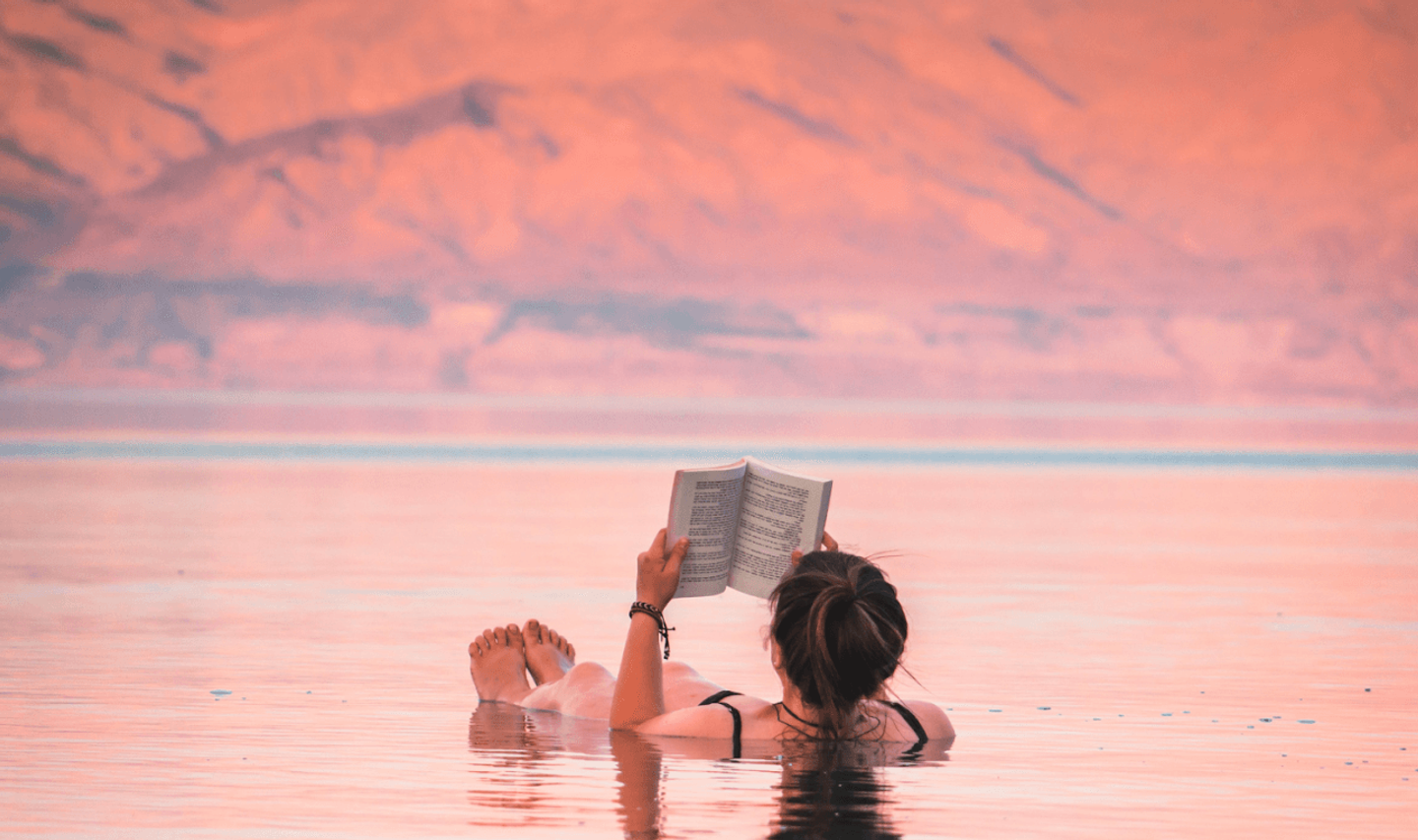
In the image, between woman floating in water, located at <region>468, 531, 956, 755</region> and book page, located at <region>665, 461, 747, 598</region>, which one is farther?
book page, located at <region>665, 461, 747, 598</region>

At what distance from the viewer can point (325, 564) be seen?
534 inches

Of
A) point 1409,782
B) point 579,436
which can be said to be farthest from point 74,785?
point 579,436

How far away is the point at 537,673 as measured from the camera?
798cm

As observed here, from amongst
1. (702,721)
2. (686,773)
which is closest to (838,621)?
(686,773)

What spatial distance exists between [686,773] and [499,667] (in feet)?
6.13

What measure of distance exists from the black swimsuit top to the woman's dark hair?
60cm

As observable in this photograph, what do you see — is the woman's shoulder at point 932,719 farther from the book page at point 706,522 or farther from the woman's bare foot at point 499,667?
the woman's bare foot at point 499,667

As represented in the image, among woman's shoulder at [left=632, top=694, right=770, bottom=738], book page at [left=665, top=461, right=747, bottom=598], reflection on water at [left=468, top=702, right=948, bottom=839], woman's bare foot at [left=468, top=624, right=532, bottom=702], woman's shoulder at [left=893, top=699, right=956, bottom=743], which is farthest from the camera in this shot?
woman's bare foot at [left=468, top=624, right=532, bottom=702]

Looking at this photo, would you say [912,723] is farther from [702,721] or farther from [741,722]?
[702,721]

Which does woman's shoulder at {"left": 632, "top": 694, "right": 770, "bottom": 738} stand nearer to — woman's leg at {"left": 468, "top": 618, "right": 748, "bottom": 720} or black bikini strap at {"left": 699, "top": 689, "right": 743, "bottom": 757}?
black bikini strap at {"left": 699, "top": 689, "right": 743, "bottom": 757}

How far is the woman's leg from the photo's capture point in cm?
752

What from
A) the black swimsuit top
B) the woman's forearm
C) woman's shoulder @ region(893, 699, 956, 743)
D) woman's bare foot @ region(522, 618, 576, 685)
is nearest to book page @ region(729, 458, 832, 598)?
the woman's forearm

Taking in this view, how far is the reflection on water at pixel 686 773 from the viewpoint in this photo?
216 inches

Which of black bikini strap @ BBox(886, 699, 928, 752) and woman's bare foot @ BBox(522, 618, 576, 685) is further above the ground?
woman's bare foot @ BBox(522, 618, 576, 685)
